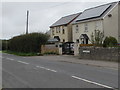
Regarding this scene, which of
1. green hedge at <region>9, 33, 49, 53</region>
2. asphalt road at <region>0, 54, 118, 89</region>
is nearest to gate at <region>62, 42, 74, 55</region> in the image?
green hedge at <region>9, 33, 49, 53</region>

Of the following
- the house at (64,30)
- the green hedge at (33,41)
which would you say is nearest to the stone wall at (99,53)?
the green hedge at (33,41)

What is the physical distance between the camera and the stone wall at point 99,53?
61.1 ft

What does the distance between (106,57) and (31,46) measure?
18.1m

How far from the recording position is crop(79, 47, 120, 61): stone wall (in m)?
18.6

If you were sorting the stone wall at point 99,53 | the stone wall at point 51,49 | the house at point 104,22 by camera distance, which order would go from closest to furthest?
the stone wall at point 99,53
the stone wall at point 51,49
the house at point 104,22

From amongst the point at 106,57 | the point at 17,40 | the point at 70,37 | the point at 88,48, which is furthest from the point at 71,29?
the point at 106,57

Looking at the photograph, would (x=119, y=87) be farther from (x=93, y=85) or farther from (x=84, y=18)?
(x=84, y=18)

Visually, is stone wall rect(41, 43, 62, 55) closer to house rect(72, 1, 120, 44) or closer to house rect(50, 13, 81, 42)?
house rect(72, 1, 120, 44)

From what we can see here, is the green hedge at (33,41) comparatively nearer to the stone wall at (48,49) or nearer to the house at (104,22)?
the stone wall at (48,49)

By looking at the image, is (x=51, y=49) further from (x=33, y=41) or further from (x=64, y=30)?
(x=64, y=30)

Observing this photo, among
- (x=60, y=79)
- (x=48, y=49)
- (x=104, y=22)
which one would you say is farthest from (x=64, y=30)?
(x=60, y=79)

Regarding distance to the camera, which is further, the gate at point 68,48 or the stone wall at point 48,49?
the stone wall at point 48,49

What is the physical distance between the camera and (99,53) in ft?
67.7

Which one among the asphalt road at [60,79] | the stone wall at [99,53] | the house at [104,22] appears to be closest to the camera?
the asphalt road at [60,79]
